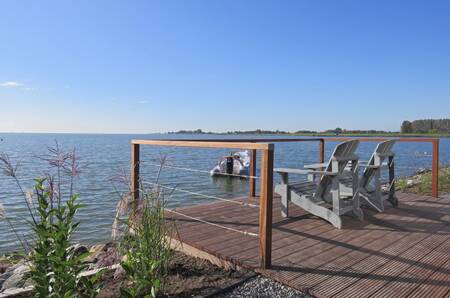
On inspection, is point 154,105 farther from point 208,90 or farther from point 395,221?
point 395,221

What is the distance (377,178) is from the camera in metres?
4.07

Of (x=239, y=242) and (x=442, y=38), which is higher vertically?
(x=442, y=38)

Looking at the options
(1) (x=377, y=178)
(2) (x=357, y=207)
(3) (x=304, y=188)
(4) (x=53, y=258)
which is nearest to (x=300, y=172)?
(3) (x=304, y=188)

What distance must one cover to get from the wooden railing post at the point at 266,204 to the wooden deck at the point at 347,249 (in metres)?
0.10

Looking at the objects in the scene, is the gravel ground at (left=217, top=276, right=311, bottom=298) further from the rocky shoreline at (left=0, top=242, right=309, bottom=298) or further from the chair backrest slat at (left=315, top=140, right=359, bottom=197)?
the chair backrest slat at (left=315, top=140, right=359, bottom=197)

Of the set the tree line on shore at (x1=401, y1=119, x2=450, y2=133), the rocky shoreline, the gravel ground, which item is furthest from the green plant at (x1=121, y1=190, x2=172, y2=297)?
the tree line on shore at (x1=401, y1=119, x2=450, y2=133)

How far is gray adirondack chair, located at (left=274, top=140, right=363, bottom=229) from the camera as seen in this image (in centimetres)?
351

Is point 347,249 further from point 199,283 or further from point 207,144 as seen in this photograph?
point 207,144

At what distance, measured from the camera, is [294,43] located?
11.7 meters

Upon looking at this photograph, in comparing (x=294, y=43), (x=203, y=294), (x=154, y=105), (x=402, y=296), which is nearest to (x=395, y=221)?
(x=402, y=296)

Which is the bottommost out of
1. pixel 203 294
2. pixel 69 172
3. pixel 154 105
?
pixel 203 294

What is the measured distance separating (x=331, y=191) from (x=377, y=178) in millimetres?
710

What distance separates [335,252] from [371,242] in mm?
498

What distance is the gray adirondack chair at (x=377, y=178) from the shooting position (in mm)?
4035
